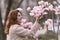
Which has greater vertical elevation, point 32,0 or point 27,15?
point 32,0

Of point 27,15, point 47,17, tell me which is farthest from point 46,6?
point 27,15

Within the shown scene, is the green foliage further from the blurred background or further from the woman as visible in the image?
the woman

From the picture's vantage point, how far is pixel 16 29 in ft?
4.91

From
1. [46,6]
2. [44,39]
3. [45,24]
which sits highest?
[46,6]

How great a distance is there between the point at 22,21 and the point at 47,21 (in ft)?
0.85

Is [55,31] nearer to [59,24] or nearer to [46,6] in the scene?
[59,24]

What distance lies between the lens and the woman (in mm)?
1500

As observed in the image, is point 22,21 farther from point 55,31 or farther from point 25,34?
point 55,31

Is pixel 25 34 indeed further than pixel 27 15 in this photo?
No

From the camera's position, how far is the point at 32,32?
154cm

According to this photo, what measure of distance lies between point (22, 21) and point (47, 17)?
0.26m

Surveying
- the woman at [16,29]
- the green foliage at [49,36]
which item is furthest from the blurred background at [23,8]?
the woman at [16,29]

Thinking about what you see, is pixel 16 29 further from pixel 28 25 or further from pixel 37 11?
pixel 37 11

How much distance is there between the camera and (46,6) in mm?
1598
